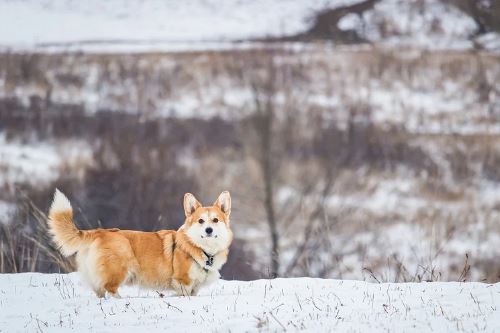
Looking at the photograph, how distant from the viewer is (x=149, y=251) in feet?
28.6

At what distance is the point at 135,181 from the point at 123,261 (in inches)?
613

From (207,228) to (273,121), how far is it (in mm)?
19185

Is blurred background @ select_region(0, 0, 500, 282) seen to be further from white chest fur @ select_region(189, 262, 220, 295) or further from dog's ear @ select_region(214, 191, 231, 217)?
white chest fur @ select_region(189, 262, 220, 295)

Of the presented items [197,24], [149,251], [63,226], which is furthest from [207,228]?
[197,24]

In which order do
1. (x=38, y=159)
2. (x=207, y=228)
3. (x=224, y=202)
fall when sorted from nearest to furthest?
(x=207, y=228) → (x=224, y=202) → (x=38, y=159)

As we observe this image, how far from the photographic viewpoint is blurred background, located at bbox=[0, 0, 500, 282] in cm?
2259

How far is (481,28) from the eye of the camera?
33.9 meters

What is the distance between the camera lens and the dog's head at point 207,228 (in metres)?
8.74

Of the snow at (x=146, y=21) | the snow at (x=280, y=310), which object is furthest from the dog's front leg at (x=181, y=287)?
the snow at (x=146, y=21)

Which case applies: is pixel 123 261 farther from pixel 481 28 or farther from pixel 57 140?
pixel 481 28

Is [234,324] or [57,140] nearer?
[234,324]

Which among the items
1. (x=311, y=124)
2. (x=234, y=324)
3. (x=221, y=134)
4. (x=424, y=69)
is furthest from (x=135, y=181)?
(x=234, y=324)

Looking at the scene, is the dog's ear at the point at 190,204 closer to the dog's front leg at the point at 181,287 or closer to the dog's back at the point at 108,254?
the dog's back at the point at 108,254

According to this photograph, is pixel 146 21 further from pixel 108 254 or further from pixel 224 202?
pixel 108 254
